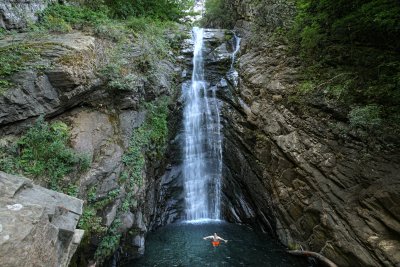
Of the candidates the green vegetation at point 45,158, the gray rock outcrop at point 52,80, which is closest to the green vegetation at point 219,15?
the gray rock outcrop at point 52,80

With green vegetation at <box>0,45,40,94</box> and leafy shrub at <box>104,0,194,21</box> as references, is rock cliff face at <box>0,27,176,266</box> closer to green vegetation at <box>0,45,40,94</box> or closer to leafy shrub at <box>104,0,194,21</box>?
green vegetation at <box>0,45,40,94</box>

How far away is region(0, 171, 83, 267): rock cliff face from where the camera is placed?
381 centimetres

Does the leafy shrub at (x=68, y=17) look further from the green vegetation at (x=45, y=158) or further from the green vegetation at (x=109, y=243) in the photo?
the green vegetation at (x=109, y=243)

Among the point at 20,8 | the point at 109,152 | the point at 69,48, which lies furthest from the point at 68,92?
the point at 20,8

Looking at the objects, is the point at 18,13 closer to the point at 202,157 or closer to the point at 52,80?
the point at 52,80

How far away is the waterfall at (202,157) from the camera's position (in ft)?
41.6

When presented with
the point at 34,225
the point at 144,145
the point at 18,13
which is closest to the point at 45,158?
the point at 34,225

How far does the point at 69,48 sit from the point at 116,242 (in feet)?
20.8

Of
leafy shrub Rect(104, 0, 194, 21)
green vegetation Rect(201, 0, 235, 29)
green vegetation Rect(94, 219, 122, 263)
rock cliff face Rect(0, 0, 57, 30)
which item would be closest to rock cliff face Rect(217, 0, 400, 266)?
green vegetation Rect(201, 0, 235, 29)

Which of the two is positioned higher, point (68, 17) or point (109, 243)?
point (68, 17)

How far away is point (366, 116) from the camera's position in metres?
7.52

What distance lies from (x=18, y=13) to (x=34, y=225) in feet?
28.3

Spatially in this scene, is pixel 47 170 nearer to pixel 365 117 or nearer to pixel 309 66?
pixel 365 117

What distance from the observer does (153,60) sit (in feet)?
41.8
